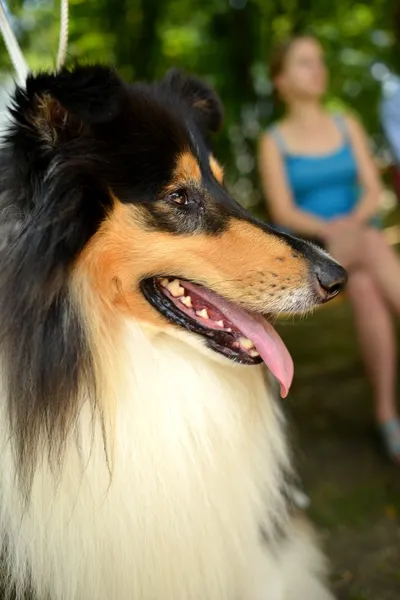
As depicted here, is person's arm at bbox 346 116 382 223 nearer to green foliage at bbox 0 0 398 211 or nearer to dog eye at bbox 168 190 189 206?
dog eye at bbox 168 190 189 206

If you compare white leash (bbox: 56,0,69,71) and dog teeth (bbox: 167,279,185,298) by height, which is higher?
white leash (bbox: 56,0,69,71)

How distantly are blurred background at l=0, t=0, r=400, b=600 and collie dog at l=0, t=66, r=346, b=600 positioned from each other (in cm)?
158

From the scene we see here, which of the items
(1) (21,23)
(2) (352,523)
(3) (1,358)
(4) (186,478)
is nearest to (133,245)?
(3) (1,358)

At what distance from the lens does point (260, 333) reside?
1.73m

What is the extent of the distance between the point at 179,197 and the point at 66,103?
0.35m

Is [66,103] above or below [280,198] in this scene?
above

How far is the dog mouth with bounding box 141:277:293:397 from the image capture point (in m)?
1.66

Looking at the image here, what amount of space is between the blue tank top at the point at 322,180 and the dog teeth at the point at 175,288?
64.4 inches

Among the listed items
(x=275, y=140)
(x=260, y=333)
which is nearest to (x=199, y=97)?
(x=260, y=333)

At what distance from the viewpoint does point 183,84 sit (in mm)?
1980

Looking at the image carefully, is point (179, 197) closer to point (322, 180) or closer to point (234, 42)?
point (322, 180)

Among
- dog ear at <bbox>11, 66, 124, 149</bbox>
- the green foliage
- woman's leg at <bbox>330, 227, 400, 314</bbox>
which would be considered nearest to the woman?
woman's leg at <bbox>330, 227, 400, 314</bbox>

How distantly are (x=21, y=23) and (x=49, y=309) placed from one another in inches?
169

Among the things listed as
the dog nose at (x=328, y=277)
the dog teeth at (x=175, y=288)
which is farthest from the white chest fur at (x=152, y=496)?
the dog nose at (x=328, y=277)
